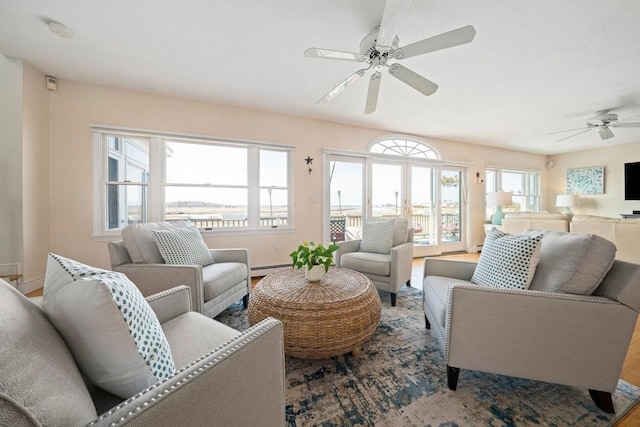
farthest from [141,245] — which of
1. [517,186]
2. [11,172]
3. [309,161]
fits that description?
[517,186]

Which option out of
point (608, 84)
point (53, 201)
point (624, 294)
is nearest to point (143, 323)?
point (624, 294)

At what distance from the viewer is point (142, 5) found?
1.75 meters

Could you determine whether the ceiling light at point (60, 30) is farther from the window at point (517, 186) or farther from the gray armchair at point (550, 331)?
the window at point (517, 186)

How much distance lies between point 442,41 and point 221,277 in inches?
92.1

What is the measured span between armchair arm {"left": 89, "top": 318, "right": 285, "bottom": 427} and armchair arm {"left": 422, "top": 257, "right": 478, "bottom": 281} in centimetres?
150

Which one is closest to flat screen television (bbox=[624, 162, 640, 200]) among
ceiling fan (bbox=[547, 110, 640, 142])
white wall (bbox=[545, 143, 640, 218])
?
white wall (bbox=[545, 143, 640, 218])

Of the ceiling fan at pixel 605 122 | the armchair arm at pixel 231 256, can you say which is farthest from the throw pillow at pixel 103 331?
the ceiling fan at pixel 605 122

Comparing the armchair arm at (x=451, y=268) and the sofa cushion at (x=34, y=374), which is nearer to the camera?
the sofa cushion at (x=34, y=374)

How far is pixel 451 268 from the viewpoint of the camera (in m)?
1.95

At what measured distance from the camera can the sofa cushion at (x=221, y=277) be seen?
193 cm

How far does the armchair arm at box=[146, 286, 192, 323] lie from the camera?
1.21 m

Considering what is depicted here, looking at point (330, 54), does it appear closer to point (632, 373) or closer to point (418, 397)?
point (418, 397)

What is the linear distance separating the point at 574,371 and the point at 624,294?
423mm

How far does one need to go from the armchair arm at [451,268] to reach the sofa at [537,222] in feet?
11.1
